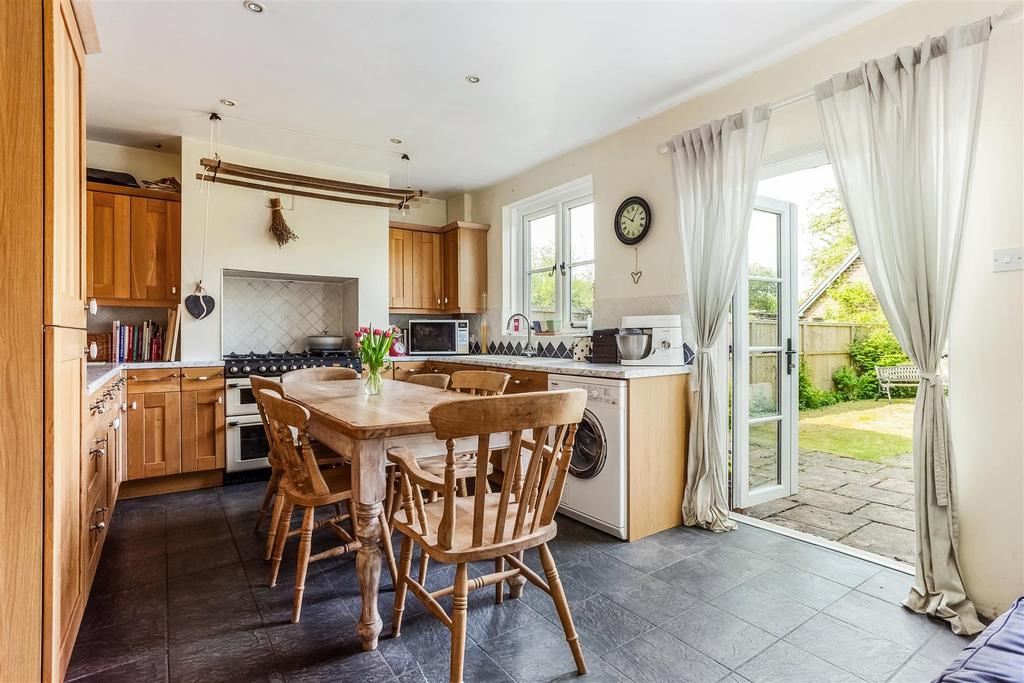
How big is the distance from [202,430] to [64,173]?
8.90 feet

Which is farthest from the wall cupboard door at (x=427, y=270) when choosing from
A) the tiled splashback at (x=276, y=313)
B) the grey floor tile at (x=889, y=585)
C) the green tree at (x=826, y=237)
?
the green tree at (x=826, y=237)

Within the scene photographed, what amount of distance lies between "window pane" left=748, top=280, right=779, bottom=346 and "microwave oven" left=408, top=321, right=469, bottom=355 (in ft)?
8.49

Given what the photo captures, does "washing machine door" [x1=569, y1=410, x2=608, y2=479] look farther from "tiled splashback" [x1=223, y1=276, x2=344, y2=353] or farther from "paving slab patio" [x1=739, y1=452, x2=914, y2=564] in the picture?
"tiled splashback" [x1=223, y1=276, x2=344, y2=353]

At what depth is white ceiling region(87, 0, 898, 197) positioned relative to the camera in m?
2.31

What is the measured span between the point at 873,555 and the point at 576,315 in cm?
251

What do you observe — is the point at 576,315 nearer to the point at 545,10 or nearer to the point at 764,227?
the point at 764,227

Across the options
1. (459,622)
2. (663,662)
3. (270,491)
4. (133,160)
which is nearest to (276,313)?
(133,160)

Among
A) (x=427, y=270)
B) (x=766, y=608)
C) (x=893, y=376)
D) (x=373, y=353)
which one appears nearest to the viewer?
(x=766, y=608)

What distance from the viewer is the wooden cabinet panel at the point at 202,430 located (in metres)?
3.57

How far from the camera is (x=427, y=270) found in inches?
202

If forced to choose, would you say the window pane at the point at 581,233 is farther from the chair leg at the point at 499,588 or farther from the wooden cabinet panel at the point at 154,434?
the wooden cabinet panel at the point at 154,434

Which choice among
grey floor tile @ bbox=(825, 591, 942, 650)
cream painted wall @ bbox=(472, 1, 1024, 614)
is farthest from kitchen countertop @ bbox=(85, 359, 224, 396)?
cream painted wall @ bbox=(472, 1, 1024, 614)

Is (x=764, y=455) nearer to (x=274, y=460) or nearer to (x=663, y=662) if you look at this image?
(x=663, y=662)

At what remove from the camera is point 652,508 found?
2828mm
